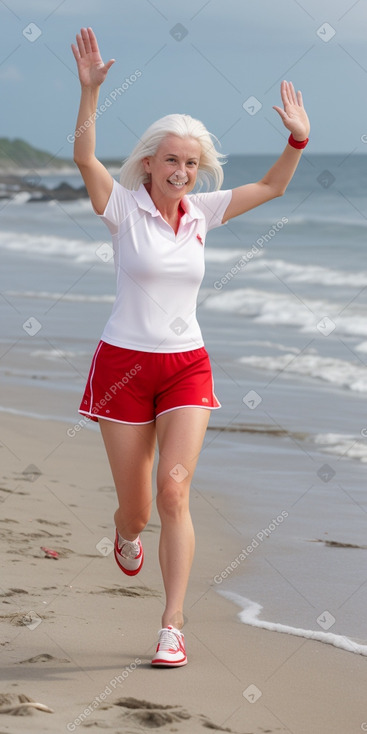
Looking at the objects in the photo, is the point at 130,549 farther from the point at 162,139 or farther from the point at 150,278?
the point at 162,139

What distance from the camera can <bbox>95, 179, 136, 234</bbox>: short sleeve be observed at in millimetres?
4074

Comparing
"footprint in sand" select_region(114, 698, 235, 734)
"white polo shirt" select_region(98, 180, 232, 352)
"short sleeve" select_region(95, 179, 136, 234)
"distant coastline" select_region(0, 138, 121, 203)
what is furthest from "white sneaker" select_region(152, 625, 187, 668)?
"distant coastline" select_region(0, 138, 121, 203)

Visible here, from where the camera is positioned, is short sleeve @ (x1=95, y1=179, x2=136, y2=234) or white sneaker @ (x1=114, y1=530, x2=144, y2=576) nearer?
short sleeve @ (x1=95, y1=179, x2=136, y2=234)

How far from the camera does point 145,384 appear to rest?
13.1 feet

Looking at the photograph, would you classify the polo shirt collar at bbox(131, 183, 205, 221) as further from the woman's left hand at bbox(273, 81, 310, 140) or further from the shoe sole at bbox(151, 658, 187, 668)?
the shoe sole at bbox(151, 658, 187, 668)

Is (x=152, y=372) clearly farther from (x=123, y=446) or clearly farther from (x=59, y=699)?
(x=59, y=699)

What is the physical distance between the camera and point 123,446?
407cm

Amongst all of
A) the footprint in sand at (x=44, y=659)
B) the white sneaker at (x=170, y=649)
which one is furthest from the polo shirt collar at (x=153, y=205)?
the footprint in sand at (x=44, y=659)

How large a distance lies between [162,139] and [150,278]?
1.74ft

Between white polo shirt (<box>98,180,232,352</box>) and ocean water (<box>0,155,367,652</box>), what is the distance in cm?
130

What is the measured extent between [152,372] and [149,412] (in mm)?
170

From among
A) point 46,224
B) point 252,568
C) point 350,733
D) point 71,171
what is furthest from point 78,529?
point 71,171

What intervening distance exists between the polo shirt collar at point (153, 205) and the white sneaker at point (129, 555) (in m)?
1.31

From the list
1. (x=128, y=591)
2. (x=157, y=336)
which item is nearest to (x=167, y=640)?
(x=128, y=591)
